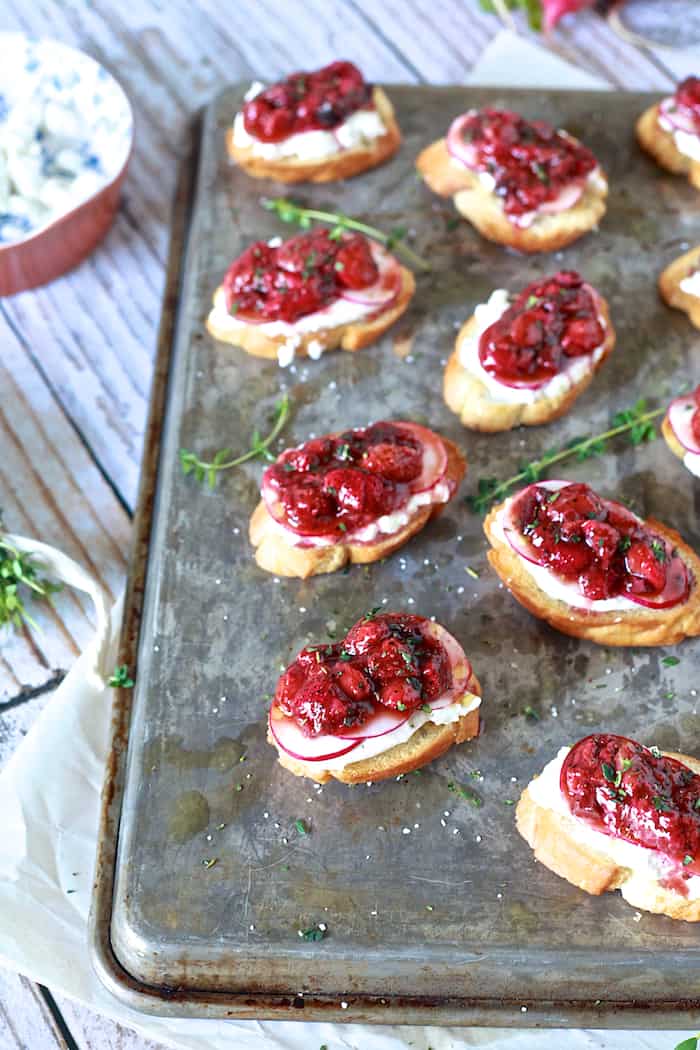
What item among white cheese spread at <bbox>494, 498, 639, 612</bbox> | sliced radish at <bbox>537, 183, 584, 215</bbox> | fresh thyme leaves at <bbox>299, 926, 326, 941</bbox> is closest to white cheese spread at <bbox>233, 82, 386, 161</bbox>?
sliced radish at <bbox>537, 183, 584, 215</bbox>

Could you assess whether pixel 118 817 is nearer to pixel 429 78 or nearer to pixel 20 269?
pixel 20 269

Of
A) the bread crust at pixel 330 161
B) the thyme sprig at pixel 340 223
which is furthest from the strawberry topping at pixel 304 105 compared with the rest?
the thyme sprig at pixel 340 223

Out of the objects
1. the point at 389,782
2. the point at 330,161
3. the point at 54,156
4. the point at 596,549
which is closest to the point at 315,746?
the point at 389,782

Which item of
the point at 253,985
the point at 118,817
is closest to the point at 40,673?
the point at 118,817

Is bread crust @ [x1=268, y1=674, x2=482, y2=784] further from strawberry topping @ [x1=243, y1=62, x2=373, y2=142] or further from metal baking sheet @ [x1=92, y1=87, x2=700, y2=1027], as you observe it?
strawberry topping @ [x1=243, y1=62, x2=373, y2=142]

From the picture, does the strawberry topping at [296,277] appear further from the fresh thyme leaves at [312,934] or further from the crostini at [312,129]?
the fresh thyme leaves at [312,934]

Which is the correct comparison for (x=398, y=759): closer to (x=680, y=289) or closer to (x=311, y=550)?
(x=311, y=550)
